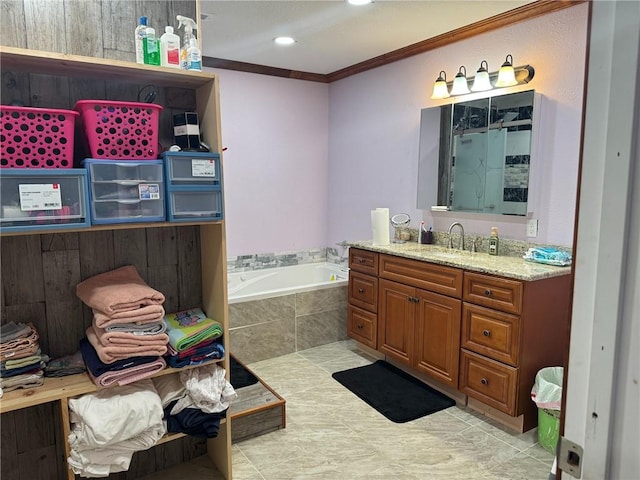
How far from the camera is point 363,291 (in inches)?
139

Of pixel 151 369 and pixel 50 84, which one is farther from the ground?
pixel 50 84

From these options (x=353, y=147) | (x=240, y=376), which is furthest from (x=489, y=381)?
(x=353, y=147)

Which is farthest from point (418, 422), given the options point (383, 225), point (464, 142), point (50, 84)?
point (50, 84)

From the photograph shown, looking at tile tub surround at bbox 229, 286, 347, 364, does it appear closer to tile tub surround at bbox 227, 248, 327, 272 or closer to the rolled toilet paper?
the rolled toilet paper

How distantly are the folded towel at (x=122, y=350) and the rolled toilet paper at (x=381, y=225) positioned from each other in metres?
2.04

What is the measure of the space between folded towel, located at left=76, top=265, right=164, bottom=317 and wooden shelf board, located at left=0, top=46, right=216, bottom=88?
2.59 ft

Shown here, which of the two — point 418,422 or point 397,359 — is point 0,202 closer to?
point 418,422

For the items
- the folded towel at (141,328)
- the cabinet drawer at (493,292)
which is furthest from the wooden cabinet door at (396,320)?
the folded towel at (141,328)

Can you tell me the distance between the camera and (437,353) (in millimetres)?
2926

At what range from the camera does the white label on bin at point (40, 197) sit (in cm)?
152

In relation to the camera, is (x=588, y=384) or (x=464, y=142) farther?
(x=464, y=142)

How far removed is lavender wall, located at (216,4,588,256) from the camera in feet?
9.36

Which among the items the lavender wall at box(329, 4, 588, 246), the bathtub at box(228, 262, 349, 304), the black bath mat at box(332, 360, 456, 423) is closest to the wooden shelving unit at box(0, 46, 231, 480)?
the black bath mat at box(332, 360, 456, 423)

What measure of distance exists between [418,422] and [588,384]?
90.9 inches
